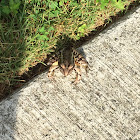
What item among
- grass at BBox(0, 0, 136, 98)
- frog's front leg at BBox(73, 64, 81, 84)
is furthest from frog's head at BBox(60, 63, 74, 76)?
grass at BBox(0, 0, 136, 98)

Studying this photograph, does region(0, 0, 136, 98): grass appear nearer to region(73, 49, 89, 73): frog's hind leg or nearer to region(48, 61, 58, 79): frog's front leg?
region(48, 61, 58, 79): frog's front leg

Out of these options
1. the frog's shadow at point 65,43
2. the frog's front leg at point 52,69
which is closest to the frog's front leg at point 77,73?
the frog's front leg at point 52,69

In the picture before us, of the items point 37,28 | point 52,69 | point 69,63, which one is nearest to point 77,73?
point 69,63

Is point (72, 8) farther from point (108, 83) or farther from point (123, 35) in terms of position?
point (108, 83)

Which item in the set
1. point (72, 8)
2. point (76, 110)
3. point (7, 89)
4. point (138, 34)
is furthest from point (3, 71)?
point (138, 34)

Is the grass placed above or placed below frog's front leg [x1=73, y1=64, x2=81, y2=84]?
above
